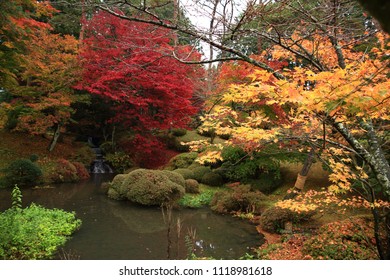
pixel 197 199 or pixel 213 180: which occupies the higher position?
pixel 213 180

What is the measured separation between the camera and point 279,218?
752cm

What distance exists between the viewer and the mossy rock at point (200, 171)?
12687 millimetres

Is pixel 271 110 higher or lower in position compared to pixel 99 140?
higher

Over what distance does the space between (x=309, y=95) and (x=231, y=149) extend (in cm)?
874

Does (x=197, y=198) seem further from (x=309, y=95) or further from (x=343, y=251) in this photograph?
(x=309, y=95)

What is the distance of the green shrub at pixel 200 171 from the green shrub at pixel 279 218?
5081 mm

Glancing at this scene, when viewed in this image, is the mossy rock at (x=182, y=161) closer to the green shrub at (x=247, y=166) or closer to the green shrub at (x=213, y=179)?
the green shrub at (x=213, y=179)

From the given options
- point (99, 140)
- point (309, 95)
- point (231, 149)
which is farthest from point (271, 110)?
point (99, 140)

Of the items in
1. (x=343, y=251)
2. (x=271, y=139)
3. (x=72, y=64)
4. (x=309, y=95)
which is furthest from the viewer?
(x=72, y=64)

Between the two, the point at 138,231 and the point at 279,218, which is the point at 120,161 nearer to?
the point at 138,231

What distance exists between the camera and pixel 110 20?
14.1m

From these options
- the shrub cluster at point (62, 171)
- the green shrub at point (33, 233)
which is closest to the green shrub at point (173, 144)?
the shrub cluster at point (62, 171)

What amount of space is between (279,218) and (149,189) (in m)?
4.26

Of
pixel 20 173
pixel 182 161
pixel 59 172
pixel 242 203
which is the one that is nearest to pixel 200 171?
pixel 182 161
